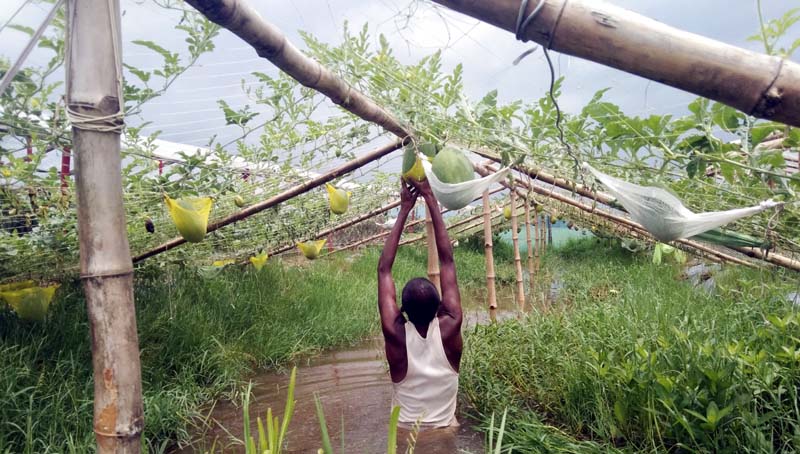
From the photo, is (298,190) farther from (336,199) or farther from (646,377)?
(646,377)

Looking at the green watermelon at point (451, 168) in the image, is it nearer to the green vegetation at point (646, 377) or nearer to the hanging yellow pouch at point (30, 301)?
the green vegetation at point (646, 377)

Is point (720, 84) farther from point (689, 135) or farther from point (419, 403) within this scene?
point (419, 403)

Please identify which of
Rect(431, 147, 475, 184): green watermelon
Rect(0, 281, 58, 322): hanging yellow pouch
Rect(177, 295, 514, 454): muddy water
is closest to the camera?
Rect(431, 147, 475, 184): green watermelon

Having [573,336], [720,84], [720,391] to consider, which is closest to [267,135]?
[573,336]

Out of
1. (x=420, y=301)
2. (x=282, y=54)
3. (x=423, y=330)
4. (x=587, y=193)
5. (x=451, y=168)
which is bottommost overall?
(x=423, y=330)

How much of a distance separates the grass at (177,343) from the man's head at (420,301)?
4.40ft

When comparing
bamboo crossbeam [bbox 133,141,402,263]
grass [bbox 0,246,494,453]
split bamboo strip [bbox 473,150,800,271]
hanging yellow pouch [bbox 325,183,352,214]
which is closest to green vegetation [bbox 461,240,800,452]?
split bamboo strip [bbox 473,150,800,271]

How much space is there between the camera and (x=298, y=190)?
9.64ft

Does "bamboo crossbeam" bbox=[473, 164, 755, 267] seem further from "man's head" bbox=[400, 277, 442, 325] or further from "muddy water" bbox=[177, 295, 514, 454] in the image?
"muddy water" bbox=[177, 295, 514, 454]

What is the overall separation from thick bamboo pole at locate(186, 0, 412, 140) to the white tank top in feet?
3.32

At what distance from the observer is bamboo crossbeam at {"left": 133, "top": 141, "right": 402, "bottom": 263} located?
271 cm

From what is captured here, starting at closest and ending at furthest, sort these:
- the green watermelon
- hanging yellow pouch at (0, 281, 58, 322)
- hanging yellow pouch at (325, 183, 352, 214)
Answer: the green watermelon
hanging yellow pouch at (0, 281, 58, 322)
hanging yellow pouch at (325, 183, 352, 214)

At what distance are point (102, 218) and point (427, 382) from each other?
183cm

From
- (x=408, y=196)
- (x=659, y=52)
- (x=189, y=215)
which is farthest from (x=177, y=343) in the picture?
(x=659, y=52)
